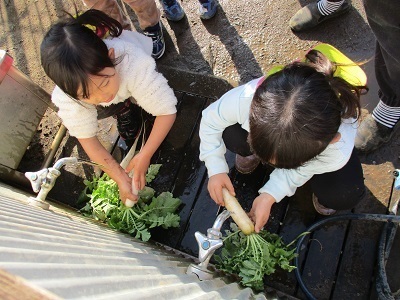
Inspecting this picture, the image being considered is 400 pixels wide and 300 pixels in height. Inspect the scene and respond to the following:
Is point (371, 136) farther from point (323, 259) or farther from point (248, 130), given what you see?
point (248, 130)

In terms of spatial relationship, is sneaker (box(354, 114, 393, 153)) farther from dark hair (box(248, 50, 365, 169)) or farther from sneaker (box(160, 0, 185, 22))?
sneaker (box(160, 0, 185, 22))

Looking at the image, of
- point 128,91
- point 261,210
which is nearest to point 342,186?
point 261,210

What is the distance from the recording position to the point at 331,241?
2.53m

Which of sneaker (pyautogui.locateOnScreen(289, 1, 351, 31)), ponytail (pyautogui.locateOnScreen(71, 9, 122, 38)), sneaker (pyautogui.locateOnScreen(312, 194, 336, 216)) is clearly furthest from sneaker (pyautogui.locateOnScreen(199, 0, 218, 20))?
sneaker (pyautogui.locateOnScreen(312, 194, 336, 216))

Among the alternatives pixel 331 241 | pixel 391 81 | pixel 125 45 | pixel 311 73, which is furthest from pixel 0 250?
pixel 391 81

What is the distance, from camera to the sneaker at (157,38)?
3.19m

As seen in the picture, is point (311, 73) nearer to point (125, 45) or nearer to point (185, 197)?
point (125, 45)

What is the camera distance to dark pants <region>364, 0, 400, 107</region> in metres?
1.95

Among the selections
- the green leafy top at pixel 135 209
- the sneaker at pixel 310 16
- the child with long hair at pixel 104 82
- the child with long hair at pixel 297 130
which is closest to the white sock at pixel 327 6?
the sneaker at pixel 310 16

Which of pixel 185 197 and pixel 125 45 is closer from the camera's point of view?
pixel 125 45

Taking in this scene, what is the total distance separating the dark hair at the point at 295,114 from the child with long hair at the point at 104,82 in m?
0.87

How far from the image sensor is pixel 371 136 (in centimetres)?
265

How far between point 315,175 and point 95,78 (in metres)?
1.37

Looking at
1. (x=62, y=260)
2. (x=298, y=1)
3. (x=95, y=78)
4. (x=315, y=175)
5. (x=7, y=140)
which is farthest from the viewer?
(x=298, y=1)
